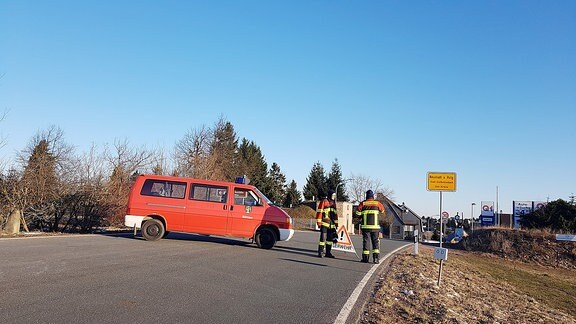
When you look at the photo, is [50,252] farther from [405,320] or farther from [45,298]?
[405,320]

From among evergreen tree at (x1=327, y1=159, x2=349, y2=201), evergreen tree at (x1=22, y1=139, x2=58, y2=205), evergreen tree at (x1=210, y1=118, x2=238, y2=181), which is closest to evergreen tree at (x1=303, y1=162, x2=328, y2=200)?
evergreen tree at (x1=327, y1=159, x2=349, y2=201)

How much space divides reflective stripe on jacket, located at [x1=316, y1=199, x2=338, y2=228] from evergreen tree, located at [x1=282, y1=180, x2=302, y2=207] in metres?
69.0

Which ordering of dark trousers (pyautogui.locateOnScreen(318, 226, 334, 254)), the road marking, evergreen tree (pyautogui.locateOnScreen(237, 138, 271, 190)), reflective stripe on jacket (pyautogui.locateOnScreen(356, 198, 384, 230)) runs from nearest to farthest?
the road marking, reflective stripe on jacket (pyautogui.locateOnScreen(356, 198, 384, 230)), dark trousers (pyautogui.locateOnScreen(318, 226, 334, 254)), evergreen tree (pyautogui.locateOnScreen(237, 138, 271, 190))

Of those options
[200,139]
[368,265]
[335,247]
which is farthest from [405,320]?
[200,139]

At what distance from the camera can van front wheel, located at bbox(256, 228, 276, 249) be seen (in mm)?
15359

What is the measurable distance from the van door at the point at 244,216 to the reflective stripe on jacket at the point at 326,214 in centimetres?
204

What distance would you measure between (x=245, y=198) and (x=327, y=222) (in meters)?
2.91

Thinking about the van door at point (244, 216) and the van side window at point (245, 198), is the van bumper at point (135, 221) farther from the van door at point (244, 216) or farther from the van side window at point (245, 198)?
the van side window at point (245, 198)

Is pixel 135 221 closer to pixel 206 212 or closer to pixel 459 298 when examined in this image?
pixel 206 212

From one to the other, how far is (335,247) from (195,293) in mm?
7794

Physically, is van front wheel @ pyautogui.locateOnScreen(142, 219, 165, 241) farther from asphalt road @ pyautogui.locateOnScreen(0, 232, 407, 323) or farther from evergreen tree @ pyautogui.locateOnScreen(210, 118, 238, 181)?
evergreen tree @ pyautogui.locateOnScreen(210, 118, 238, 181)

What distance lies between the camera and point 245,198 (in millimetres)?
15547

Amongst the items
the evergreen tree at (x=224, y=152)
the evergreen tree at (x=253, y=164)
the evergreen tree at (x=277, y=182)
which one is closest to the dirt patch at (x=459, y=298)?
the evergreen tree at (x=224, y=152)

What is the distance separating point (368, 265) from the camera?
12.9 meters
